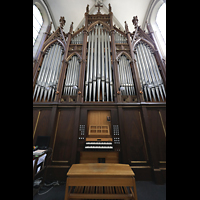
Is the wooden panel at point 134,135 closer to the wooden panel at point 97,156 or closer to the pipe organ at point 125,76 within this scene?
the wooden panel at point 97,156

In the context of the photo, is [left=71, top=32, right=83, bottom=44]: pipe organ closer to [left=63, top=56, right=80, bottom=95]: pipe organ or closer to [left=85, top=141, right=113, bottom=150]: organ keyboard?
[left=63, top=56, right=80, bottom=95]: pipe organ

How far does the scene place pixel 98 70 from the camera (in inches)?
191

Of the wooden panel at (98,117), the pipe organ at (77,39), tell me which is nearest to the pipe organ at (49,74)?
the pipe organ at (77,39)

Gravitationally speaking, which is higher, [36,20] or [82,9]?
[82,9]

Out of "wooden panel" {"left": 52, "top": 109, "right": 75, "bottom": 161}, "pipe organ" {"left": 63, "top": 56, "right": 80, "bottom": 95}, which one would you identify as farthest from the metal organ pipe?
"wooden panel" {"left": 52, "top": 109, "right": 75, "bottom": 161}

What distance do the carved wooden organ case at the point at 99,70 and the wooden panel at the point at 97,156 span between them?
2.00 meters

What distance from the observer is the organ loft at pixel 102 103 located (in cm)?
343

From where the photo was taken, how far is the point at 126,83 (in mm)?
4590

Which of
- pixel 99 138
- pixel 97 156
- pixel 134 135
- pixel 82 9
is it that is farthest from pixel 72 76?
pixel 82 9

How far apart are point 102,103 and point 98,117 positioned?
601 millimetres

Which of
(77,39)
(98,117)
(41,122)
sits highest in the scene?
(77,39)

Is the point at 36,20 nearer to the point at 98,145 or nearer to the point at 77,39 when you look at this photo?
the point at 77,39

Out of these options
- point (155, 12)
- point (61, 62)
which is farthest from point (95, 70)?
point (155, 12)
